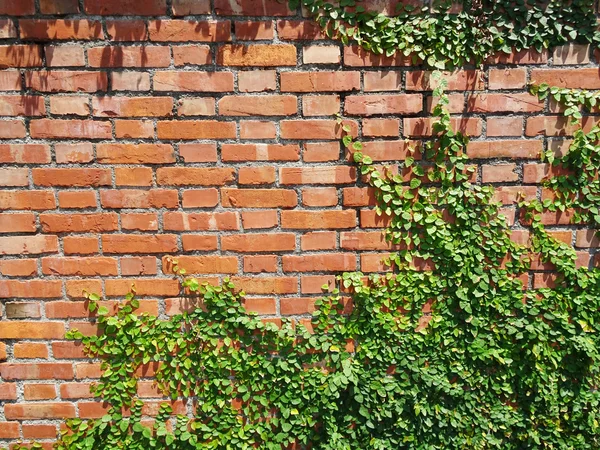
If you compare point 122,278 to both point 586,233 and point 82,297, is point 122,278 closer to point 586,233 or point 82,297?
point 82,297

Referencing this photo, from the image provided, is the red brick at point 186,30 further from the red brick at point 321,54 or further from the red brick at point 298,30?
the red brick at point 321,54

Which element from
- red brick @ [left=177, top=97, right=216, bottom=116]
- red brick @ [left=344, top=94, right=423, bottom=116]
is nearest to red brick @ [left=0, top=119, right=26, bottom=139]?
red brick @ [left=177, top=97, right=216, bottom=116]

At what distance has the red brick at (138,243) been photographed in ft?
6.32

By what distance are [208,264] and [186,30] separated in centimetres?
94

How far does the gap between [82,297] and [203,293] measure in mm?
Result: 511

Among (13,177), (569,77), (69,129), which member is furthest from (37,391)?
(569,77)

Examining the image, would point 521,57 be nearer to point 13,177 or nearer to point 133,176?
point 133,176

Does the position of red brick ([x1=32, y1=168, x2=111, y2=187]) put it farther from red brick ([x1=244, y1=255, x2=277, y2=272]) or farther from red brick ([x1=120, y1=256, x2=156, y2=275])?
red brick ([x1=244, y1=255, x2=277, y2=272])

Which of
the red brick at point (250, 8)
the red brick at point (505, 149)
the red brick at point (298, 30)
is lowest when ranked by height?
the red brick at point (505, 149)

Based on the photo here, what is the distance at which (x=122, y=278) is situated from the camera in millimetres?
1955

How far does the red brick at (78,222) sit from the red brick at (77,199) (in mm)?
41

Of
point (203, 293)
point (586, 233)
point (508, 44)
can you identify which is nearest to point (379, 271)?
point (203, 293)

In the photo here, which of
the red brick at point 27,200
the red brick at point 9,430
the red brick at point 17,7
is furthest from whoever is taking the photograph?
the red brick at point 9,430

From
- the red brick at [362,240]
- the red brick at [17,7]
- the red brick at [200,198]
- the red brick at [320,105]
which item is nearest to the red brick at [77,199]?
the red brick at [200,198]
